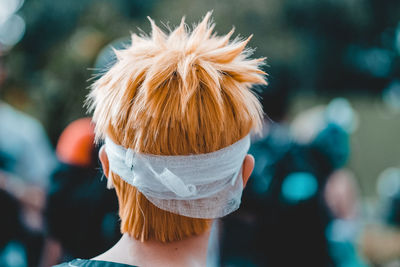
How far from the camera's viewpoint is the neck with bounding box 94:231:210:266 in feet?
4.38

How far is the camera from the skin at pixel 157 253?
1335mm

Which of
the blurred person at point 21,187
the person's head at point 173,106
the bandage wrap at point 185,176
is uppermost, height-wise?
the person's head at point 173,106

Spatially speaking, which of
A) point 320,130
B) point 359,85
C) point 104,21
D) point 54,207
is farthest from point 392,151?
point 54,207

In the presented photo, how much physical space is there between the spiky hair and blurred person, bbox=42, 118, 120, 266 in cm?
114

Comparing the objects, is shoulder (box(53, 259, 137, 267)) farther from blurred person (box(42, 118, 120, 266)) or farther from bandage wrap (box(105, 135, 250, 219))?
blurred person (box(42, 118, 120, 266))

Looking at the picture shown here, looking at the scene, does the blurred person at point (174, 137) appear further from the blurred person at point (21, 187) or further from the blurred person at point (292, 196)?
the blurred person at point (21, 187)

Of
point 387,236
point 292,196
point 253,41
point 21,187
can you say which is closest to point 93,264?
point 292,196

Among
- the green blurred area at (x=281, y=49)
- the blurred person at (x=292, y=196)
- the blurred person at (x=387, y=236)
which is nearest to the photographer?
the blurred person at (x=292, y=196)

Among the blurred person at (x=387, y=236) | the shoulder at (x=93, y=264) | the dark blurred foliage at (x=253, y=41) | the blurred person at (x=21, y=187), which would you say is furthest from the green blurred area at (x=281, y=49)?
the shoulder at (x=93, y=264)

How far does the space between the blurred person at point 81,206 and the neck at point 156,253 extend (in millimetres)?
1096

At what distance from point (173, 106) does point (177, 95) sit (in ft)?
0.12

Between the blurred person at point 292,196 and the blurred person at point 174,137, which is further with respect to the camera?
the blurred person at point 292,196

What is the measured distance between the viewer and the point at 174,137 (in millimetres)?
1263

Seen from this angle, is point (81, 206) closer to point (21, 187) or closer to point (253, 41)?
point (21, 187)
